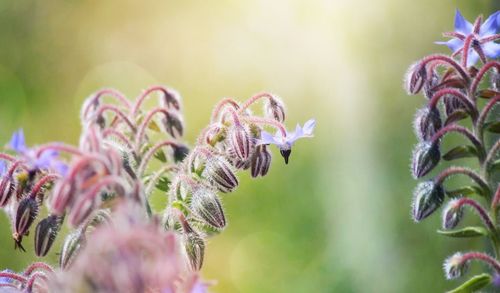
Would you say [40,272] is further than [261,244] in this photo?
No

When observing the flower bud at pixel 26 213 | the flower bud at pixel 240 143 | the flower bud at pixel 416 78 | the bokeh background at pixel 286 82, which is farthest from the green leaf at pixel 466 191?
the bokeh background at pixel 286 82

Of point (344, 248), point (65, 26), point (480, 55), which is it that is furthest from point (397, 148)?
point (480, 55)

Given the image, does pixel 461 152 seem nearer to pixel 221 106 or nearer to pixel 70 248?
pixel 221 106

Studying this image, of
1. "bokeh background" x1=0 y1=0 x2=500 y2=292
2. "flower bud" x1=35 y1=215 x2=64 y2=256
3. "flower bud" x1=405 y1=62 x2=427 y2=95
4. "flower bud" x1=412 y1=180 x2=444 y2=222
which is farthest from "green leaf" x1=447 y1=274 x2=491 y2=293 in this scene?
"bokeh background" x1=0 y1=0 x2=500 y2=292

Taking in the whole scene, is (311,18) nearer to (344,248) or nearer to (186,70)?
(186,70)

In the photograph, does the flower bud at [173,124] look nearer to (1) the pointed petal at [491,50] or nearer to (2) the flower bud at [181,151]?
(2) the flower bud at [181,151]

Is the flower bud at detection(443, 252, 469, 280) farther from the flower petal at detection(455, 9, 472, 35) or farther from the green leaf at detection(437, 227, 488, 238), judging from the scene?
the flower petal at detection(455, 9, 472, 35)
